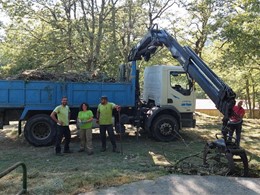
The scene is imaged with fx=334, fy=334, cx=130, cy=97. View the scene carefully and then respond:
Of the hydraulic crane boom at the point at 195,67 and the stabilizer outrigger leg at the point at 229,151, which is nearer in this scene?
the stabilizer outrigger leg at the point at 229,151

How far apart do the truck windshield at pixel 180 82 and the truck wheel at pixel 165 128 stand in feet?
3.46

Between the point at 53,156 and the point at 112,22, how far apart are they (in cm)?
1033

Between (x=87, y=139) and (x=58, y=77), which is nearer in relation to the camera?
(x=87, y=139)

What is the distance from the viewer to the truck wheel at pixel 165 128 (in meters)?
11.2

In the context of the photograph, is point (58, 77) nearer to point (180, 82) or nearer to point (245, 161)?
point (180, 82)

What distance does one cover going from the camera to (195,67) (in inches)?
350

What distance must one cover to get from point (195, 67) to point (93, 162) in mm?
3630

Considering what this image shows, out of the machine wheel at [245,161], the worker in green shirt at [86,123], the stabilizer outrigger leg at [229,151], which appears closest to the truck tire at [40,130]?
the worker in green shirt at [86,123]

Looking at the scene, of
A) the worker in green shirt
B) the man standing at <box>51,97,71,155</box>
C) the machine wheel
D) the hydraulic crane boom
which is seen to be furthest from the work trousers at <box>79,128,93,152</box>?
the machine wheel

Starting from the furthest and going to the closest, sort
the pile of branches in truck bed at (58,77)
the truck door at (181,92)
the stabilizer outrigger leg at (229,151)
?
the truck door at (181,92) < the pile of branches in truck bed at (58,77) < the stabilizer outrigger leg at (229,151)

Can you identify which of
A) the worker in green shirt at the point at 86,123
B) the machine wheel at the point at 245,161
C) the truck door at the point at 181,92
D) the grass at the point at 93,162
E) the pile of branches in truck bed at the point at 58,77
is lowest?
the grass at the point at 93,162

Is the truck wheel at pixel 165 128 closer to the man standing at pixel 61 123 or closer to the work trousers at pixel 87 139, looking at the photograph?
the work trousers at pixel 87 139

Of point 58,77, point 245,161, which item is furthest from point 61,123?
point 245,161

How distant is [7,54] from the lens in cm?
2180
